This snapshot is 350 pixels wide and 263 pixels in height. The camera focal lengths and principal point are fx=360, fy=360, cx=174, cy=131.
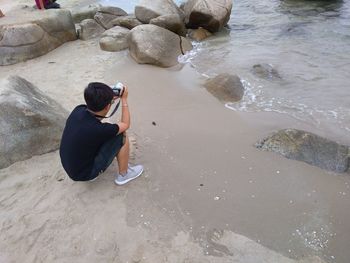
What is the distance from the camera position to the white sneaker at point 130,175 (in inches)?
142

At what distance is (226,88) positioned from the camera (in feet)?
18.4

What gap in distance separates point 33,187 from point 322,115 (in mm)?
Result: 3854

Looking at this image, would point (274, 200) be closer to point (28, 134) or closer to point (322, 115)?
point (322, 115)

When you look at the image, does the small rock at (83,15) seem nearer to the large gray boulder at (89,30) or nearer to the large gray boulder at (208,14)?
the large gray boulder at (89,30)

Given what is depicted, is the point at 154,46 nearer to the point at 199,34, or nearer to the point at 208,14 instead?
the point at 199,34

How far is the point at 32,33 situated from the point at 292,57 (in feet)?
18.5

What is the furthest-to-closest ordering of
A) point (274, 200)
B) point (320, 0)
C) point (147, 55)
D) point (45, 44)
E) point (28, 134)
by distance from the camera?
point (320, 0) < point (45, 44) < point (147, 55) < point (28, 134) < point (274, 200)

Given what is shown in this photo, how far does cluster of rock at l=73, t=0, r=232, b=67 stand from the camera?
23.7 feet

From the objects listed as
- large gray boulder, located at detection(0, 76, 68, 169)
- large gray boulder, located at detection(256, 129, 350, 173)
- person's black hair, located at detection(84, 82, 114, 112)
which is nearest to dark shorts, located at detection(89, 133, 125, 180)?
person's black hair, located at detection(84, 82, 114, 112)

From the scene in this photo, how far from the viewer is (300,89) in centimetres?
594

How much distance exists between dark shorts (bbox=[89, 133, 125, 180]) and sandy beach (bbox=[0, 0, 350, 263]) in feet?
0.73

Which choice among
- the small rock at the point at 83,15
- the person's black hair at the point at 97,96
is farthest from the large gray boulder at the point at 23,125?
the small rock at the point at 83,15

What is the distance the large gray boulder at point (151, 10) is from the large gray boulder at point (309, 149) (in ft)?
18.9

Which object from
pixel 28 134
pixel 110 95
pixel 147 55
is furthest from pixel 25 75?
pixel 110 95
